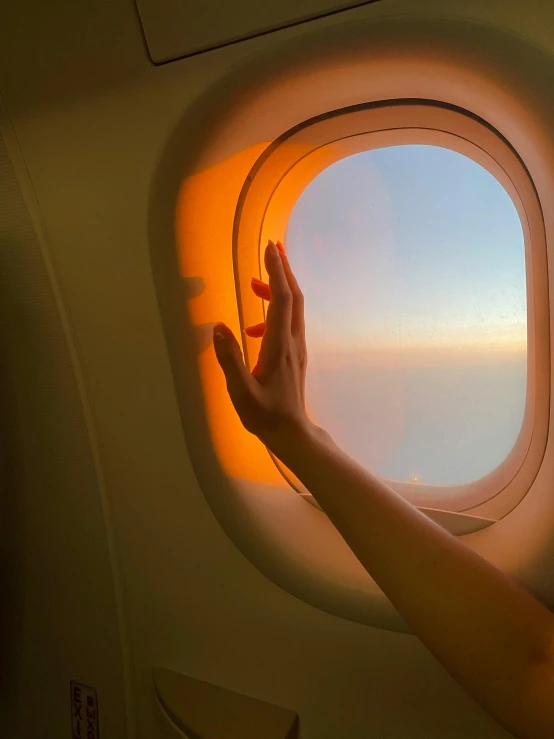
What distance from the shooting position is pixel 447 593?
630 mm

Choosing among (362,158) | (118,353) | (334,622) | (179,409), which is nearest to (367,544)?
(334,622)

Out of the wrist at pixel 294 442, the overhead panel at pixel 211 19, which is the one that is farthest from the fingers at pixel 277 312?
the overhead panel at pixel 211 19

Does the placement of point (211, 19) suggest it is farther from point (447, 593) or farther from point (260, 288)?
point (447, 593)

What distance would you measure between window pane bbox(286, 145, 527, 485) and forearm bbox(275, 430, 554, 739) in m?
0.25

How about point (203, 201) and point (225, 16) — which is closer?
point (225, 16)

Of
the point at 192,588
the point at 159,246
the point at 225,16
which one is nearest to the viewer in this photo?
the point at 225,16

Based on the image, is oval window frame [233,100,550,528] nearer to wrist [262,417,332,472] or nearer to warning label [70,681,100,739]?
wrist [262,417,332,472]

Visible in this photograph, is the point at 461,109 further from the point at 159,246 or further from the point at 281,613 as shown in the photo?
the point at 281,613

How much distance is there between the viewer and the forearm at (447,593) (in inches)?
22.8

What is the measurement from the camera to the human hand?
2.45 feet

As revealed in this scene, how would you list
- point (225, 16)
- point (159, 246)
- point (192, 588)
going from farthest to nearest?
1. point (192, 588)
2. point (159, 246)
3. point (225, 16)

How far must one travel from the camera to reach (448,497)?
919 mm

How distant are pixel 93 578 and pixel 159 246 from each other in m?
0.62

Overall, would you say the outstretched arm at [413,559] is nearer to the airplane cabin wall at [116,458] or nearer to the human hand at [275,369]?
the human hand at [275,369]
